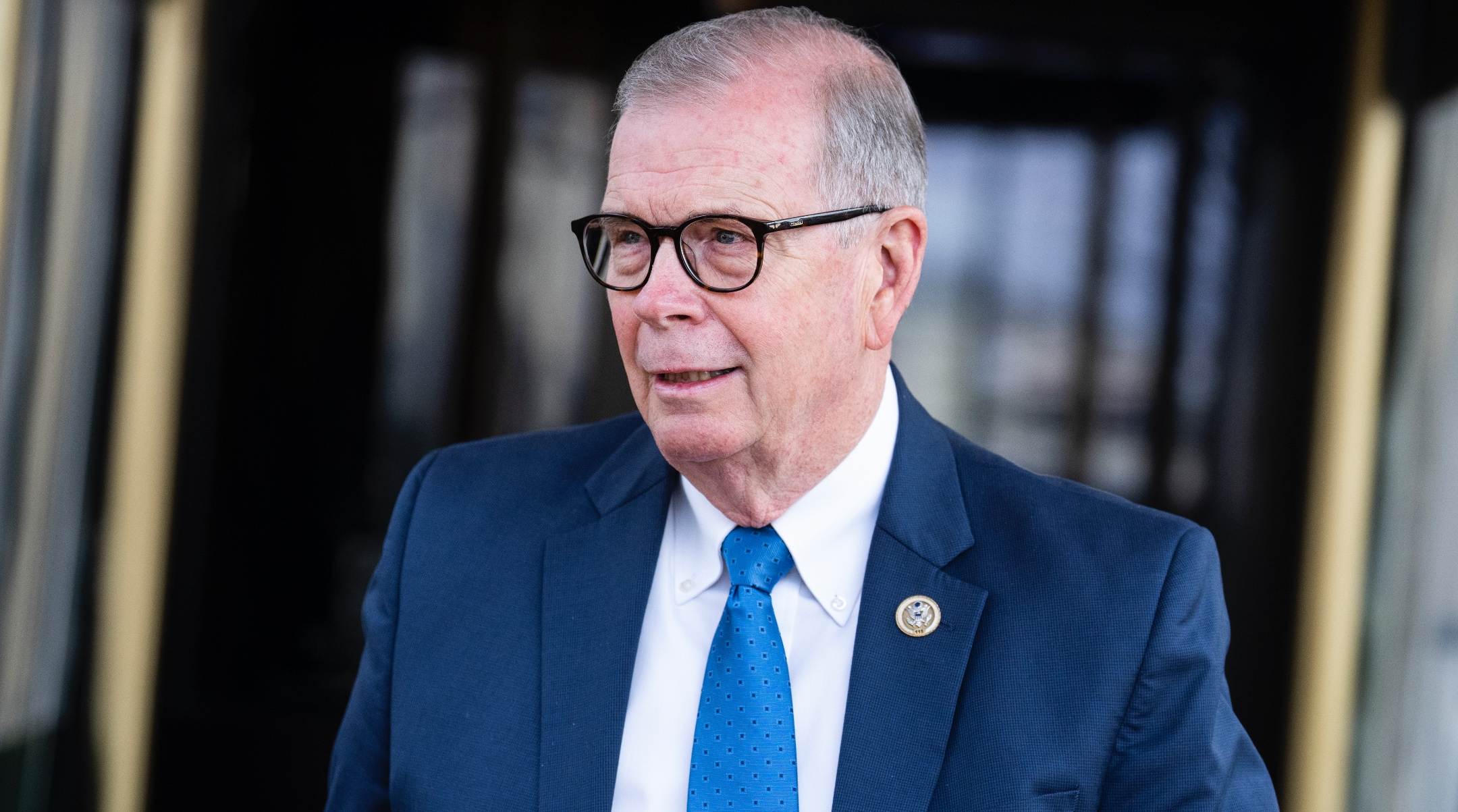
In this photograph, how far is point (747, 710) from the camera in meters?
1.27

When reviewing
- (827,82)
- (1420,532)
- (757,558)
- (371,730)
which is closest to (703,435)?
(757,558)

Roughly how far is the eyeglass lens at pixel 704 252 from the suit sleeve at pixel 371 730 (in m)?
0.53

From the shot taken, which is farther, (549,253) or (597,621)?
(549,253)

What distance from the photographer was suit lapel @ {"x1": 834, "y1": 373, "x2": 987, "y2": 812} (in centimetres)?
120

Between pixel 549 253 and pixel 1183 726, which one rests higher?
pixel 549 253

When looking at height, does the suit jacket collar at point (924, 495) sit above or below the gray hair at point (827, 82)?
below

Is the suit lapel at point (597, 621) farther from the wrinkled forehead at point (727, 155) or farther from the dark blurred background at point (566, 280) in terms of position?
the dark blurred background at point (566, 280)

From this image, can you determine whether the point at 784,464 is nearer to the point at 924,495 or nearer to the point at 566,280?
the point at 924,495

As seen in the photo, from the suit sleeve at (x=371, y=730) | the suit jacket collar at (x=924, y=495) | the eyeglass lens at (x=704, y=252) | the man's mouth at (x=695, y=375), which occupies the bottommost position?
the suit sleeve at (x=371, y=730)

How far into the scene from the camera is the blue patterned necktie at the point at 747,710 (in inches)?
48.7

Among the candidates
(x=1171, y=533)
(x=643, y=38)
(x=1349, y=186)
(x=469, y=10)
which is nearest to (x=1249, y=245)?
(x=1349, y=186)

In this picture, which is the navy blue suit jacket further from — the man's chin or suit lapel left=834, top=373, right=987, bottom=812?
the man's chin

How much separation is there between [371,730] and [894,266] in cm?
87

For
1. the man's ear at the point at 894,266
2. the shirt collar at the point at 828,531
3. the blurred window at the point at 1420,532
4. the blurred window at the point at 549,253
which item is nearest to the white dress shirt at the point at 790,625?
the shirt collar at the point at 828,531
